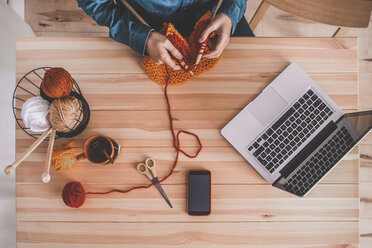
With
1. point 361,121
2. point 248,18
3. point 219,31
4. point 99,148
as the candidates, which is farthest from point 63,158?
point 248,18

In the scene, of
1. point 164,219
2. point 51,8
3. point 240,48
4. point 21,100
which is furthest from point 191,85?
point 51,8

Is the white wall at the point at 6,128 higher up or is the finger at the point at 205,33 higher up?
the finger at the point at 205,33

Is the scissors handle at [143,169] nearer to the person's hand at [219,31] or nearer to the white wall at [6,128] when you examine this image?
the person's hand at [219,31]

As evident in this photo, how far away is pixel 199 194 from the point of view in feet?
2.54

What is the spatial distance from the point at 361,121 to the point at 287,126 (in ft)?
0.66

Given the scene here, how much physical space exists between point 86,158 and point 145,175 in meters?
0.19

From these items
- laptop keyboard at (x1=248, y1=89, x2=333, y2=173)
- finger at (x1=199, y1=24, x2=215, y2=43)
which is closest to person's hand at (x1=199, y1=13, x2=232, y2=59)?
finger at (x1=199, y1=24, x2=215, y2=43)

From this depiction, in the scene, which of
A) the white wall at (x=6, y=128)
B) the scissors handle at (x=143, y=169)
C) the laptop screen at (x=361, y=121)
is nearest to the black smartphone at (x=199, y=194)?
the scissors handle at (x=143, y=169)

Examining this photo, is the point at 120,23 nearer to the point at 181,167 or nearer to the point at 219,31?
the point at 219,31

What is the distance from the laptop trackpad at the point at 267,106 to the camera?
802 millimetres

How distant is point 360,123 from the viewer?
0.72 metres

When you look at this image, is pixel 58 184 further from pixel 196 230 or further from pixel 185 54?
pixel 185 54

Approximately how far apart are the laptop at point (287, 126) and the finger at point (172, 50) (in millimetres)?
271

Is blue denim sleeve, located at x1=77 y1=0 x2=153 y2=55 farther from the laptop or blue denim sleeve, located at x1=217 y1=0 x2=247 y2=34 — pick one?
the laptop
